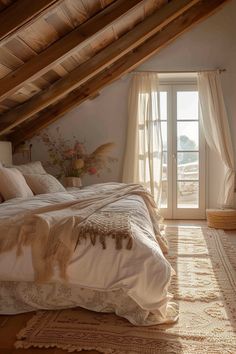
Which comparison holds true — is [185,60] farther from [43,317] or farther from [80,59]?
[43,317]

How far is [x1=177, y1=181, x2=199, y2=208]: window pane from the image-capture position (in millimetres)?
5410

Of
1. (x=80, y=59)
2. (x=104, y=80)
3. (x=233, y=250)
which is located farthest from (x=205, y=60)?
(x=233, y=250)

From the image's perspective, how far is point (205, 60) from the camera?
5125 mm

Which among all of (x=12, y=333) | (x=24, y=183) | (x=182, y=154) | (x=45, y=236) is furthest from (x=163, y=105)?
(x=12, y=333)

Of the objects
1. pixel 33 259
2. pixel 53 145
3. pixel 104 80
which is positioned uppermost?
pixel 104 80

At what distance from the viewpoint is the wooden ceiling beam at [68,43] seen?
2.85m

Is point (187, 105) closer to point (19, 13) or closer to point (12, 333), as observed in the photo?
point (19, 13)

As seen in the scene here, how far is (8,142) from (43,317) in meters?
3.03

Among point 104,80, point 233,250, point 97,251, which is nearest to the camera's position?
point 97,251

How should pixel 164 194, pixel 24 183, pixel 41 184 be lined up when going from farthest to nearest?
pixel 164 194 < pixel 41 184 < pixel 24 183

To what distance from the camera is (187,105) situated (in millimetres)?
5344

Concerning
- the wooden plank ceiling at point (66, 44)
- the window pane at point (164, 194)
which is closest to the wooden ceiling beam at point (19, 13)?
the wooden plank ceiling at point (66, 44)

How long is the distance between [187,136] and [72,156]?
5.52ft

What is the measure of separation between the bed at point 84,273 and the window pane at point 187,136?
3.26 meters
